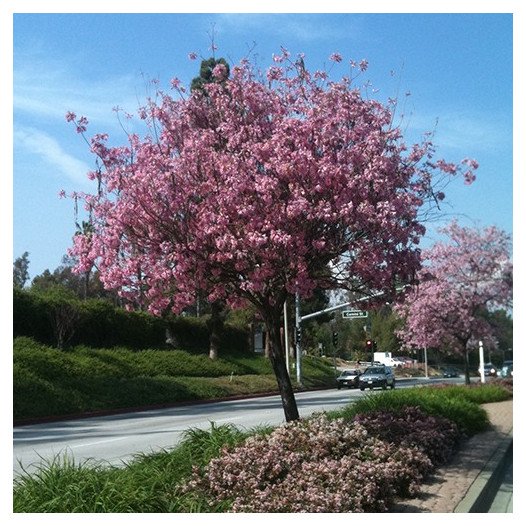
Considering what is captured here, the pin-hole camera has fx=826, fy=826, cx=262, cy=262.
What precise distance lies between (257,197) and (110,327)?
1302 inches

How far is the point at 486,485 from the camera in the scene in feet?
31.8

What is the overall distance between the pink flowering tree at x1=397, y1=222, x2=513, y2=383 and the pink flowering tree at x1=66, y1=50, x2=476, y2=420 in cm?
1581

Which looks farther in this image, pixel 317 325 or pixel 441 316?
pixel 317 325

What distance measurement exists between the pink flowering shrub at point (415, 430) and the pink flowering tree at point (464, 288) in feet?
40.1

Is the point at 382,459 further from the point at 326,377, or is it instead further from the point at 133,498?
the point at 326,377

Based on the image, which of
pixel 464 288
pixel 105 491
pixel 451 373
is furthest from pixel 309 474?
pixel 451 373

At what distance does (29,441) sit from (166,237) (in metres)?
10.7

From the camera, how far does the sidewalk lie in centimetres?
831

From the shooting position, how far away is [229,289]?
1055cm

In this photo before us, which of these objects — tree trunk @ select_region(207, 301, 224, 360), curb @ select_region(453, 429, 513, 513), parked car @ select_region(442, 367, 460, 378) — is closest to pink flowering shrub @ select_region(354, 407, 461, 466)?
curb @ select_region(453, 429, 513, 513)

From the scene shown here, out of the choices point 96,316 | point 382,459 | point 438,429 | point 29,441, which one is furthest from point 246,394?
point 382,459

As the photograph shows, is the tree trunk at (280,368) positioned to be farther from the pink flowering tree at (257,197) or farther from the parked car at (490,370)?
the parked car at (490,370)

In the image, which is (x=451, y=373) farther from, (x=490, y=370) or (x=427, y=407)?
(x=427, y=407)

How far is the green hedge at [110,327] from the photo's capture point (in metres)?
35.8
